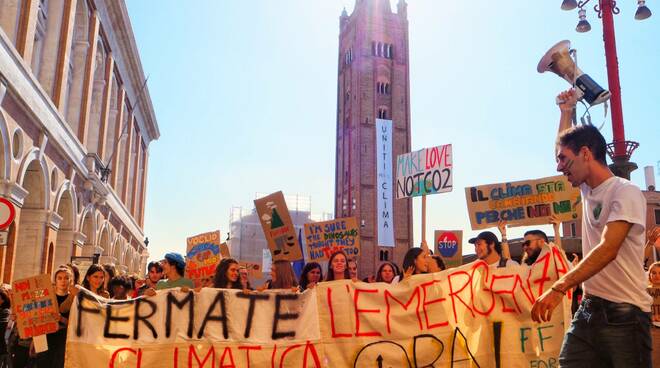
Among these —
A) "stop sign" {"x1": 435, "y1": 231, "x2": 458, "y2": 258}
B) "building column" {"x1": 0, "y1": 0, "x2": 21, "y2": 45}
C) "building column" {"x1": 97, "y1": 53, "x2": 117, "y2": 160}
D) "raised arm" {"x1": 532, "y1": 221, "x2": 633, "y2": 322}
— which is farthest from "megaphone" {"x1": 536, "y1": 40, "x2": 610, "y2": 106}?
"building column" {"x1": 97, "y1": 53, "x2": 117, "y2": 160}

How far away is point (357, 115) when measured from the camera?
64.4m

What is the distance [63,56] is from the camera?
1841 centimetres

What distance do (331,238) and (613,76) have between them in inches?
241

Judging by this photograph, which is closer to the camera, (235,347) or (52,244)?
(235,347)

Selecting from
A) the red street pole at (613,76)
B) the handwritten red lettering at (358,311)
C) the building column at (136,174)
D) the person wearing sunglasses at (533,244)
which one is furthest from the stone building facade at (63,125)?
the red street pole at (613,76)

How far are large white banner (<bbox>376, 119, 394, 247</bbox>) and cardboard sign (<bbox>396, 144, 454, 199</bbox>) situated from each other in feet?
162

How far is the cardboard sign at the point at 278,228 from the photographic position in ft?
35.1

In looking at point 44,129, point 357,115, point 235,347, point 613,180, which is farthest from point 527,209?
point 357,115

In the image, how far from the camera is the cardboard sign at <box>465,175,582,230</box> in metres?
8.30

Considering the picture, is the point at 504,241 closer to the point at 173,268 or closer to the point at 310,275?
the point at 310,275

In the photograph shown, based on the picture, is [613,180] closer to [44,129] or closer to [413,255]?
[413,255]

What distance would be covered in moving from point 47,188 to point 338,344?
44.9ft

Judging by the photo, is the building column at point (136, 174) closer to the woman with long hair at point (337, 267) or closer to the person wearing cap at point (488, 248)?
the woman with long hair at point (337, 267)

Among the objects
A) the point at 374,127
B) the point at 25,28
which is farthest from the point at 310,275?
the point at 374,127
